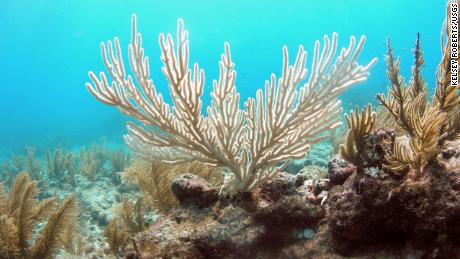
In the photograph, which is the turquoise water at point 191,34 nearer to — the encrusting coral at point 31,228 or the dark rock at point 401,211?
the encrusting coral at point 31,228

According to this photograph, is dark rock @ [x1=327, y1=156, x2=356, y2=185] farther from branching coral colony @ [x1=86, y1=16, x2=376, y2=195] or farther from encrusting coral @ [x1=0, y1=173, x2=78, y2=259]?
encrusting coral @ [x1=0, y1=173, x2=78, y2=259]

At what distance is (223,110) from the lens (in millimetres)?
2863

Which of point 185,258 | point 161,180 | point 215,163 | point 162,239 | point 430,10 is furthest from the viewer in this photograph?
point 430,10

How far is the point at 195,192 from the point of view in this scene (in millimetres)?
3367

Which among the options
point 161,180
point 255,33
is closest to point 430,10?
point 255,33

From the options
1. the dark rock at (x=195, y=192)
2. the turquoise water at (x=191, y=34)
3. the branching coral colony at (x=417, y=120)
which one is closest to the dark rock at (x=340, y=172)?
the branching coral colony at (x=417, y=120)

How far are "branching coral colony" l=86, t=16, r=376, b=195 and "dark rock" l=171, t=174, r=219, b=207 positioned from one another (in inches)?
6.6

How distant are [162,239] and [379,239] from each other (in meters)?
1.85

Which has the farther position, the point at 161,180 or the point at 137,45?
the point at 161,180

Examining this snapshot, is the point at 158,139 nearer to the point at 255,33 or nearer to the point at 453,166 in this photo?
the point at 453,166

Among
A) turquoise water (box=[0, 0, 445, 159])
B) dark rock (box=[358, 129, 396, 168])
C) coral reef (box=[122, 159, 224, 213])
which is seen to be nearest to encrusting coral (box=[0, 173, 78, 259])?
coral reef (box=[122, 159, 224, 213])

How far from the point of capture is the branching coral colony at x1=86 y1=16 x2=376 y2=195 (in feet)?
8.79

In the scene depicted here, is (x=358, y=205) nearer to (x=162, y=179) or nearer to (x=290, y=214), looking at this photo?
(x=290, y=214)

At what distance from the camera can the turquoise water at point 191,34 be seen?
80.4 metres
